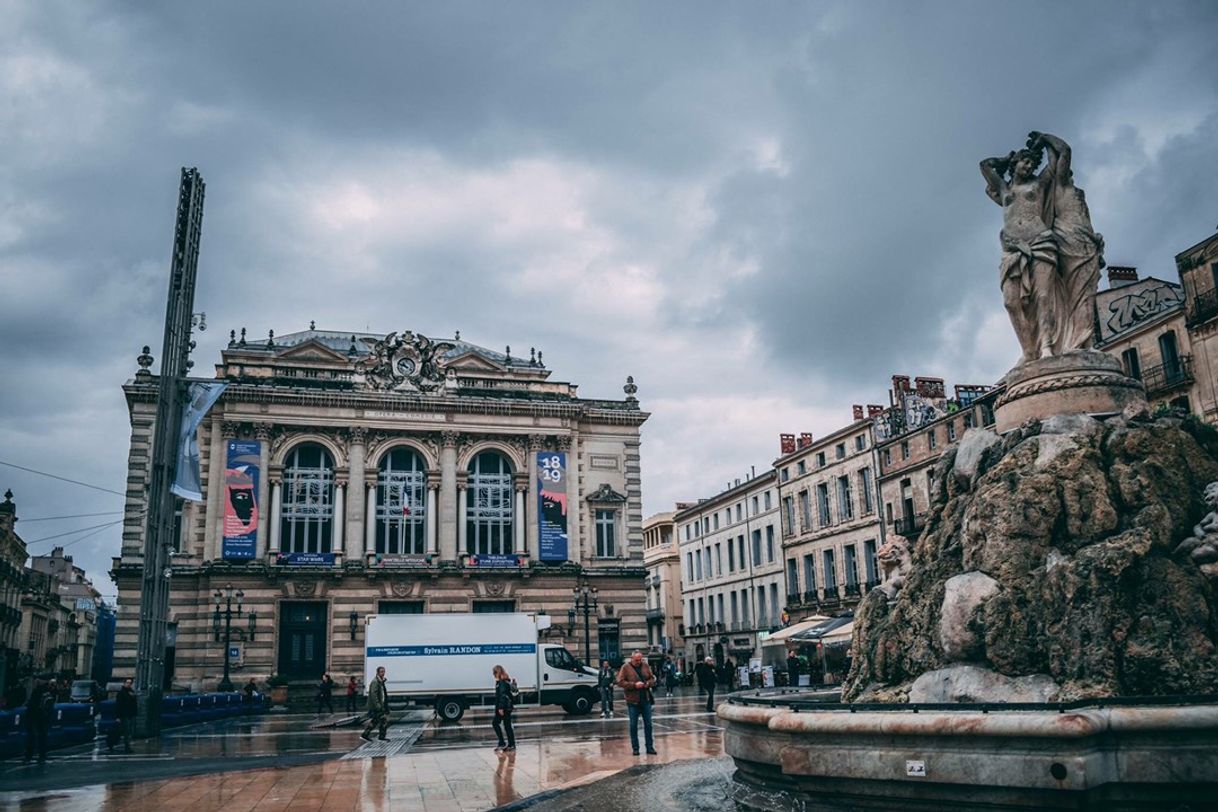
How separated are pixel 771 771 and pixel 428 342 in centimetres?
4088

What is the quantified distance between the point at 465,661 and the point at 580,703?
→ 13.6 ft

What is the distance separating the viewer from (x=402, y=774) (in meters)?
15.4

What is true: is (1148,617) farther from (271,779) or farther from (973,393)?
(973,393)

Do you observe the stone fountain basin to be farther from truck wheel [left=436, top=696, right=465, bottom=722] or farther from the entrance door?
the entrance door

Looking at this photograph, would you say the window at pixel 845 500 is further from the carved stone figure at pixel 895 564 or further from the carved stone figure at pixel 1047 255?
the carved stone figure at pixel 1047 255

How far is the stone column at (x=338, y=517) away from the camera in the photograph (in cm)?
4519

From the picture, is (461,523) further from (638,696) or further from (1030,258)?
(1030,258)

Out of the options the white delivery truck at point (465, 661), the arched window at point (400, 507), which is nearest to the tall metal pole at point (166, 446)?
the white delivery truck at point (465, 661)

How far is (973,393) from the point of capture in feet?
170

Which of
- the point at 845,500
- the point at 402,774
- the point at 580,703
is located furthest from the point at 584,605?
Result: the point at 402,774

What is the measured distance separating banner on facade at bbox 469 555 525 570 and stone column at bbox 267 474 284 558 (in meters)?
9.04

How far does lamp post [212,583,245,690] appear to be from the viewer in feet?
138

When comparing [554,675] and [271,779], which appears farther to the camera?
[554,675]

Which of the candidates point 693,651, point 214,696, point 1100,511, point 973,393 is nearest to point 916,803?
point 1100,511
